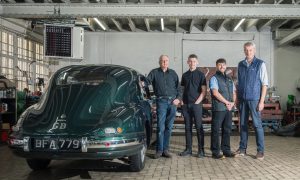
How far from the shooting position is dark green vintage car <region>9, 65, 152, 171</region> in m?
4.59

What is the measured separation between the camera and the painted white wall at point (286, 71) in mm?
15961

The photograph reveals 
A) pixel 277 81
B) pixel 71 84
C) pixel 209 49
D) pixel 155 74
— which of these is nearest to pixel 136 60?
pixel 209 49

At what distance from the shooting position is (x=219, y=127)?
21.5ft

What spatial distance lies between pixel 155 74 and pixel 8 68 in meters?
6.84

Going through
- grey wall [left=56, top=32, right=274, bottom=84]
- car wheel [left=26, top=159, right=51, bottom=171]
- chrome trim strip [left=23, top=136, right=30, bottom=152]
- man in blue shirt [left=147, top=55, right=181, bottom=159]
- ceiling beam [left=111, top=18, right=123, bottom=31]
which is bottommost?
→ car wheel [left=26, top=159, right=51, bottom=171]

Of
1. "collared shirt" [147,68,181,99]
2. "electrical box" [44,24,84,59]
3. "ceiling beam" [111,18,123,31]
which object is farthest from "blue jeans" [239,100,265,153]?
"ceiling beam" [111,18,123,31]

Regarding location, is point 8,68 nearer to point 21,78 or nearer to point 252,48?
point 21,78

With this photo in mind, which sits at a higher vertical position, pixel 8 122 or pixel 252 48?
pixel 252 48

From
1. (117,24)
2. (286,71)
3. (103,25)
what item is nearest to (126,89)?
(117,24)

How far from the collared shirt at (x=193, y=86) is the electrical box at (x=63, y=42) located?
15.1ft

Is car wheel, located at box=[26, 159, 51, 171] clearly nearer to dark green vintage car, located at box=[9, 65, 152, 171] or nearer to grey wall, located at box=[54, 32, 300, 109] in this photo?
dark green vintage car, located at box=[9, 65, 152, 171]

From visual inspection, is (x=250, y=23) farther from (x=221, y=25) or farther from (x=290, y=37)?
(x=290, y=37)

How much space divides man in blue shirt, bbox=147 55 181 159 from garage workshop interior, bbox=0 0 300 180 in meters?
0.04

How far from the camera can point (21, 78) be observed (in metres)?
12.7
